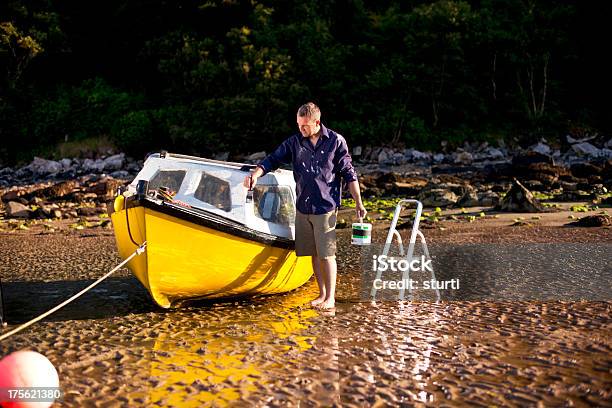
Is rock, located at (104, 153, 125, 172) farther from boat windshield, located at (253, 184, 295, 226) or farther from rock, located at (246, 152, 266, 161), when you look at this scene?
boat windshield, located at (253, 184, 295, 226)

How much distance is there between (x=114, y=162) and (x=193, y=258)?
3266cm

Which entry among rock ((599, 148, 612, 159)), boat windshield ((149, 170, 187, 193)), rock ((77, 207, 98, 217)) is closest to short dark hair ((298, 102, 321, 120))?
boat windshield ((149, 170, 187, 193))

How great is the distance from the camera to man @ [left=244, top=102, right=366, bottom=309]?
20.4ft

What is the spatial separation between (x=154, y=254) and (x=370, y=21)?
40.4m

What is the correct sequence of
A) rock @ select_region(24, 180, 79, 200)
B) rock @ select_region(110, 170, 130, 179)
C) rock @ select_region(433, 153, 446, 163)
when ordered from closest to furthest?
rock @ select_region(24, 180, 79, 200) → rock @ select_region(110, 170, 130, 179) → rock @ select_region(433, 153, 446, 163)

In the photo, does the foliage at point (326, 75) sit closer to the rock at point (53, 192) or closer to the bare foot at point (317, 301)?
the rock at point (53, 192)

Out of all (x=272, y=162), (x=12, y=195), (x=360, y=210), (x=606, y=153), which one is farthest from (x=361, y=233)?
(x=606, y=153)

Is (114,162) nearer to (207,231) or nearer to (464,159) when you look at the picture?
(464,159)

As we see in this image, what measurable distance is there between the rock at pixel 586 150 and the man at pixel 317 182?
30306 mm

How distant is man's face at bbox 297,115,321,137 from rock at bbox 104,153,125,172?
105ft

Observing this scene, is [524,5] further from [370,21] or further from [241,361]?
[241,361]

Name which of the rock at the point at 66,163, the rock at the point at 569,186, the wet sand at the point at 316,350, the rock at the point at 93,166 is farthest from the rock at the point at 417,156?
the wet sand at the point at 316,350

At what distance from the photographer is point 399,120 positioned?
1502 inches

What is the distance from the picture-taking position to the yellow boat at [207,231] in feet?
19.6
